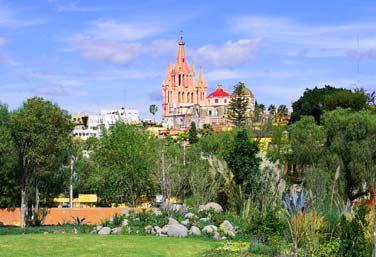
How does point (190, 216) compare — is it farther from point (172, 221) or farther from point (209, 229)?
point (209, 229)

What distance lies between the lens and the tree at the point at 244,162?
28875 millimetres

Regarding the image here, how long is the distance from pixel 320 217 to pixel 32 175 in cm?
2024

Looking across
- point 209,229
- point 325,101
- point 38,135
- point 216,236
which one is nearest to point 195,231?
point 209,229

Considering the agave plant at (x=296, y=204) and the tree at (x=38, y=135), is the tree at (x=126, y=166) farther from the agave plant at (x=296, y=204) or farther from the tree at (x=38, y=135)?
the agave plant at (x=296, y=204)

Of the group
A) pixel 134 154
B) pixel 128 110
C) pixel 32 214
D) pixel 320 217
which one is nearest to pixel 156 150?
pixel 134 154

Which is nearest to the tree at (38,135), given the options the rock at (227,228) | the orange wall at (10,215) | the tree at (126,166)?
the orange wall at (10,215)

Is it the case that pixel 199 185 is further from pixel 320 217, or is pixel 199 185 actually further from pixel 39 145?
pixel 320 217

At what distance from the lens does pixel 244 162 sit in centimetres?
2959

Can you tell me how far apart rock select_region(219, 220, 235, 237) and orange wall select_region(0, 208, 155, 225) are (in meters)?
9.38

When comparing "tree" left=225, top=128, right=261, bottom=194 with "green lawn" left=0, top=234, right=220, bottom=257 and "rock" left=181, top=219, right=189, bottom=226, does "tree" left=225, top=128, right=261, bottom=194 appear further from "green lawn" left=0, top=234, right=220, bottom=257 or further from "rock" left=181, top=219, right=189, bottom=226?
"green lawn" left=0, top=234, right=220, bottom=257

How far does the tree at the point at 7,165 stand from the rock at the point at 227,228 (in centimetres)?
1620

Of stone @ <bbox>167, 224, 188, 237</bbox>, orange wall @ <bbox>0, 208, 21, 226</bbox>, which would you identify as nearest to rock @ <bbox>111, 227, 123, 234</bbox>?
stone @ <bbox>167, 224, 188, 237</bbox>

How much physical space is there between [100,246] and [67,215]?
1671 centimetres

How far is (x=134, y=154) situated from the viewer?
41.1 metres
